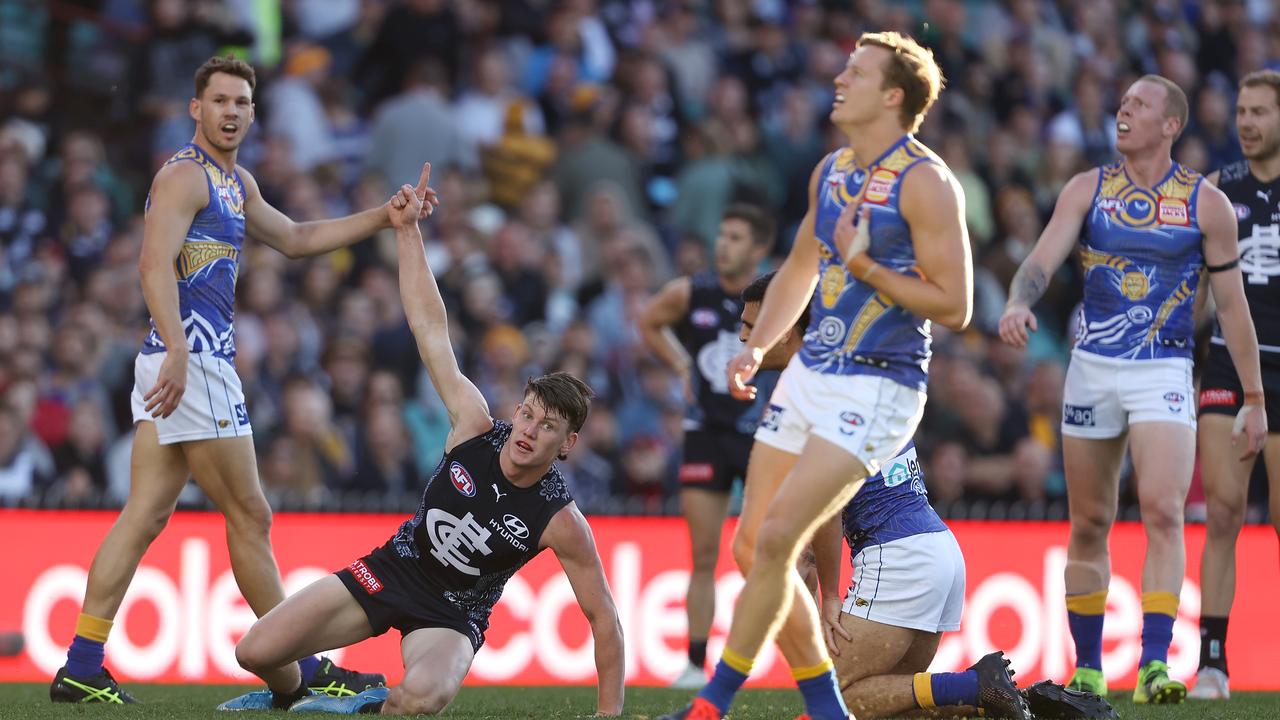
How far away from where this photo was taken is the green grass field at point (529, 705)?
23.2 feet

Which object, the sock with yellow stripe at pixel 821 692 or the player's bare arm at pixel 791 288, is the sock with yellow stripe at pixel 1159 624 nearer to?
the sock with yellow stripe at pixel 821 692

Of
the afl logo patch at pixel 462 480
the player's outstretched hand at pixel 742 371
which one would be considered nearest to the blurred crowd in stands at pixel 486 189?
the afl logo patch at pixel 462 480

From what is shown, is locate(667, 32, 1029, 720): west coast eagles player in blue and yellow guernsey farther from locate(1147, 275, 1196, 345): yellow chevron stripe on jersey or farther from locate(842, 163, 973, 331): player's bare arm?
locate(1147, 275, 1196, 345): yellow chevron stripe on jersey

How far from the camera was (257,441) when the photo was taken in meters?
12.3

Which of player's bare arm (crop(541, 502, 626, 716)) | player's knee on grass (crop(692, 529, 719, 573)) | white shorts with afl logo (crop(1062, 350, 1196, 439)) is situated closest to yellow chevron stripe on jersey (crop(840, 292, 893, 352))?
player's bare arm (crop(541, 502, 626, 716))

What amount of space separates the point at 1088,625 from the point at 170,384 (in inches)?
163

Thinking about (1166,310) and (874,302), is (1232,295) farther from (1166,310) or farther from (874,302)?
(874,302)

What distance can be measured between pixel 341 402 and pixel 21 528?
2.90 m

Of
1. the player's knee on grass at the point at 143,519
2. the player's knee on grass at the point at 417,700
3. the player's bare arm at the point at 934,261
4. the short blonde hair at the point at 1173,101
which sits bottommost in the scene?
the player's knee on grass at the point at 417,700

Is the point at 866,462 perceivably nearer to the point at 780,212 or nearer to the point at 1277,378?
the point at 1277,378

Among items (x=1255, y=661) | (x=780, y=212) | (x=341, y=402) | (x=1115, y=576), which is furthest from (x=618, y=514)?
(x=780, y=212)

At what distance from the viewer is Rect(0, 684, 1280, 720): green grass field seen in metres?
7.07

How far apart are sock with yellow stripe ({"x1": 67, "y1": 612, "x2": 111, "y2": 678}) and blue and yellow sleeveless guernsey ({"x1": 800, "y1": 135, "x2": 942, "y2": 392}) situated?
331 centimetres

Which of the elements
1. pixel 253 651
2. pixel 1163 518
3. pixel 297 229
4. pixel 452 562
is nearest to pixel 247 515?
pixel 253 651
